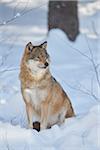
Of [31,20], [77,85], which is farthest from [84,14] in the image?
[77,85]

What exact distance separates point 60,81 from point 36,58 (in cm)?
331

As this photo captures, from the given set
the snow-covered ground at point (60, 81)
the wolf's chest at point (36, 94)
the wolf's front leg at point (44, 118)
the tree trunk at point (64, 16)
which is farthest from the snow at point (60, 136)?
the tree trunk at point (64, 16)

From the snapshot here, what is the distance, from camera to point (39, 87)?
8.62m

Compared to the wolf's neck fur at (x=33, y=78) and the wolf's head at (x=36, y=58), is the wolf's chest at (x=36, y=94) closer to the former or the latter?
the wolf's neck fur at (x=33, y=78)

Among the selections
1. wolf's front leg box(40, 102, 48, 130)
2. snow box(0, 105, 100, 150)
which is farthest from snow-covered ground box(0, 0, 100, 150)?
wolf's front leg box(40, 102, 48, 130)

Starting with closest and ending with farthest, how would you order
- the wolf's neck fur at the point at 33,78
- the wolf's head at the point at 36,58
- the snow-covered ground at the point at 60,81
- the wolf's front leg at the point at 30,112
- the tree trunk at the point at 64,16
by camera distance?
the snow-covered ground at the point at 60,81, the wolf's head at the point at 36,58, the wolf's neck fur at the point at 33,78, the wolf's front leg at the point at 30,112, the tree trunk at the point at 64,16

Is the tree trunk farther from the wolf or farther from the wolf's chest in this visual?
the wolf's chest

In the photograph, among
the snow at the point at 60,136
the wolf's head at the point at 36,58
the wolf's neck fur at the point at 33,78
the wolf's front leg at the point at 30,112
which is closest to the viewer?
the snow at the point at 60,136

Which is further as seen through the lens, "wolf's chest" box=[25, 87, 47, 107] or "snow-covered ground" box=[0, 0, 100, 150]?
"wolf's chest" box=[25, 87, 47, 107]

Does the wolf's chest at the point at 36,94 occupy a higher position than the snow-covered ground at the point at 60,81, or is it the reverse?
the wolf's chest at the point at 36,94

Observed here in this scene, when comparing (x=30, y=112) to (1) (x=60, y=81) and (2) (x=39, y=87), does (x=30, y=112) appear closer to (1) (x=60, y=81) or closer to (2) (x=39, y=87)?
(2) (x=39, y=87)

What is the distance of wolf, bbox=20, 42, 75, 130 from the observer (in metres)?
8.45

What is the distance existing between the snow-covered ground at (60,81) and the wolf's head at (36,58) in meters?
0.43

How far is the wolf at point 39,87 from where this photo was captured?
27.7 feet
